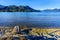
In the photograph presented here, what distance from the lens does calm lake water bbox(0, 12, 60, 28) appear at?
1222mm

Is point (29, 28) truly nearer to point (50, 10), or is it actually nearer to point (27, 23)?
point (27, 23)

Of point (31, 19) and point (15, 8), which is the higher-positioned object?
point (15, 8)

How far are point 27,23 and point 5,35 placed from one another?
27 cm

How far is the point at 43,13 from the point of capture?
1.22 m

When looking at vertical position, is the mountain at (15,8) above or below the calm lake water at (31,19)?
above

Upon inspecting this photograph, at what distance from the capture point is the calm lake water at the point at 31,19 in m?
1.22

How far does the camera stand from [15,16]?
125 centimetres

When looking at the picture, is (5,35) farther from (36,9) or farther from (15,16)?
(36,9)

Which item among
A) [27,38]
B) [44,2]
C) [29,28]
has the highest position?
[44,2]

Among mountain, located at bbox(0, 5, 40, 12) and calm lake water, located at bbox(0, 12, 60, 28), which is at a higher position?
mountain, located at bbox(0, 5, 40, 12)

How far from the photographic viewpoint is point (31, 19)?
1.25 metres

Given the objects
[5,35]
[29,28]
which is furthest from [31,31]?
[5,35]

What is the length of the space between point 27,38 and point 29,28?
11cm

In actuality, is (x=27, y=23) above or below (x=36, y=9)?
below
